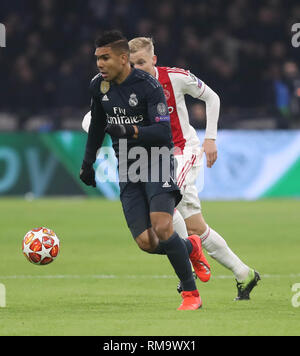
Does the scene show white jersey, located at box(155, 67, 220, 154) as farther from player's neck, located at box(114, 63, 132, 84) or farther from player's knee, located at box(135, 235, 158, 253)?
player's knee, located at box(135, 235, 158, 253)

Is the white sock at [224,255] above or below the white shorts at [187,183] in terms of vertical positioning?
below

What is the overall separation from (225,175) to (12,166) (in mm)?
3786

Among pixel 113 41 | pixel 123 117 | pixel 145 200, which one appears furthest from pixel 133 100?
pixel 145 200

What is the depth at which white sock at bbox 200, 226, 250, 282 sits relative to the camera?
7551 millimetres

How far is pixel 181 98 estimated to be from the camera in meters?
7.94

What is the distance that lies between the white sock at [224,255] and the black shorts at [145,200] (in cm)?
81

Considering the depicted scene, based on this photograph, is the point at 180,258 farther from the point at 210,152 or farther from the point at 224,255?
the point at 210,152

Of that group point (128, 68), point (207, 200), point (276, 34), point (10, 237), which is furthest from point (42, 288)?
point (276, 34)

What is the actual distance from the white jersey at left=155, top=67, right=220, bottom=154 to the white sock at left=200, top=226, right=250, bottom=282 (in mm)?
793

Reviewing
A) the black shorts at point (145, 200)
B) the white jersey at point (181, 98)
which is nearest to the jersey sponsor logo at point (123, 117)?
the black shorts at point (145, 200)

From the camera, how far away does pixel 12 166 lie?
57.7 ft

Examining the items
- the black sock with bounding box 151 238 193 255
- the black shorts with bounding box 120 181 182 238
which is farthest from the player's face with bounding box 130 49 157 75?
the black sock with bounding box 151 238 193 255

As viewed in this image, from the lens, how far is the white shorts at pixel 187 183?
781 centimetres

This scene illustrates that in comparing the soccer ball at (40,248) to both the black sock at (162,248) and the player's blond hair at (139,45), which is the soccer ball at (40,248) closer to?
the black sock at (162,248)
